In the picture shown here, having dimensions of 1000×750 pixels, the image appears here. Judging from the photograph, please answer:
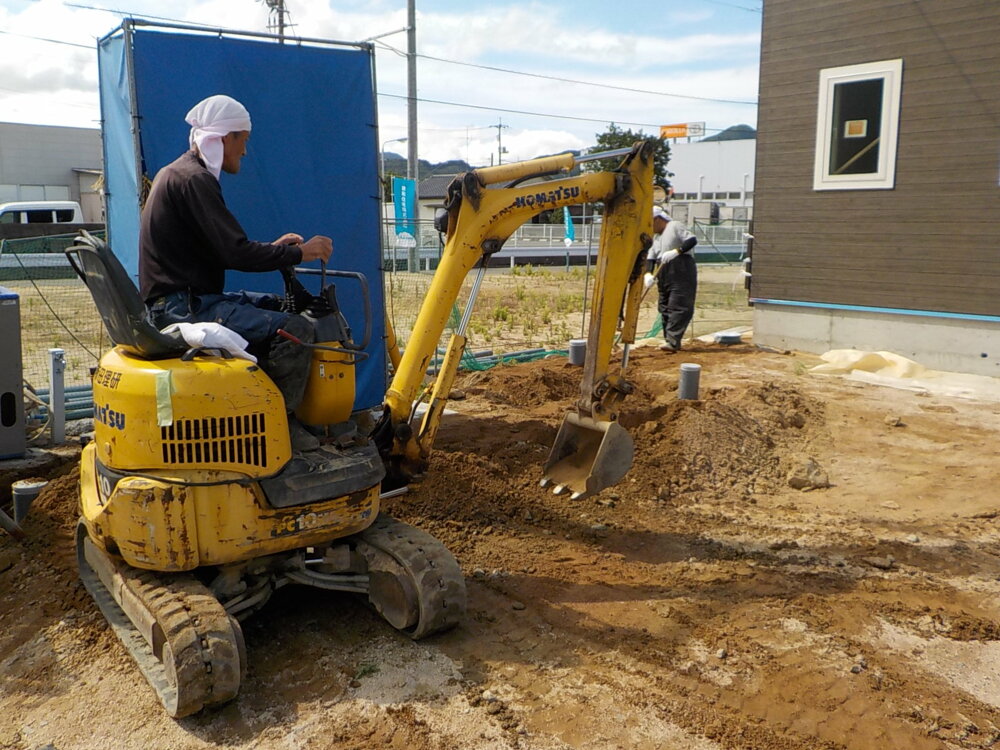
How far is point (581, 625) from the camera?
446cm

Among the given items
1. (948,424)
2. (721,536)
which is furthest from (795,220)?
(721,536)

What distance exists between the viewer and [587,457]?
5.86 meters

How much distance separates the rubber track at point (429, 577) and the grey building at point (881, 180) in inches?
336

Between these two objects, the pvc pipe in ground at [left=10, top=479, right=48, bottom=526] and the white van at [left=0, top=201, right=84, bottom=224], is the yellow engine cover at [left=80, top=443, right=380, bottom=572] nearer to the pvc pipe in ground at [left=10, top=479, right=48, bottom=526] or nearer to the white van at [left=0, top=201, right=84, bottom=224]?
the pvc pipe in ground at [left=10, top=479, right=48, bottom=526]

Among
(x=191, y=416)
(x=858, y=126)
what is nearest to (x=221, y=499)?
(x=191, y=416)

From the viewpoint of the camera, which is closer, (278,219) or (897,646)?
(897,646)

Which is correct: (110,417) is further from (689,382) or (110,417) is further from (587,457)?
(689,382)

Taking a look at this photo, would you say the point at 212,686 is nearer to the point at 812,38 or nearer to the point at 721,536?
the point at 721,536

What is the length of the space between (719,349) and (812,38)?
14.0 feet

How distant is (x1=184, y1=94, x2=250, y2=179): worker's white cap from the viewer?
13.2 ft

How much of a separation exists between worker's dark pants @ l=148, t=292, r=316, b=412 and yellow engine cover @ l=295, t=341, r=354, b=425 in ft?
0.22

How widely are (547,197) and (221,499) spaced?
8.77 ft

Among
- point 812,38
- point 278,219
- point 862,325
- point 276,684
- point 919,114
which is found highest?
point 812,38

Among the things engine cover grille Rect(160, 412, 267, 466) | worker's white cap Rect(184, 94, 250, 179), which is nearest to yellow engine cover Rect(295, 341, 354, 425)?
engine cover grille Rect(160, 412, 267, 466)
